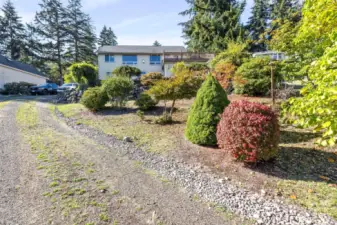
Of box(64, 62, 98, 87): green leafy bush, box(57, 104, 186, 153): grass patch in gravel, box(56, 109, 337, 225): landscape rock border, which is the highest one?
box(64, 62, 98, 87): green leafy bush

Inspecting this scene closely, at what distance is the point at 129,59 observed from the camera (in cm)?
2647

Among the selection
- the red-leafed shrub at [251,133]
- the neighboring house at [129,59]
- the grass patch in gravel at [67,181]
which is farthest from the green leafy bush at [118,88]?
the neighboring house at [129,59]

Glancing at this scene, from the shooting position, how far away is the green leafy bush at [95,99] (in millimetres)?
10336

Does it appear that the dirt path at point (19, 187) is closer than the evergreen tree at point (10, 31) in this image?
Yes

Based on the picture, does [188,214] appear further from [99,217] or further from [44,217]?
[44,217]

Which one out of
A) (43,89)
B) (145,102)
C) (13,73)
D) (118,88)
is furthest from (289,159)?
(13,73)

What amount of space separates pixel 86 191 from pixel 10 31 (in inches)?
1770

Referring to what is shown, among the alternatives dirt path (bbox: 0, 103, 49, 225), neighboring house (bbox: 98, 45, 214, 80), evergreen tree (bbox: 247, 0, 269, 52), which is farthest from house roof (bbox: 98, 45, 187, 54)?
dirt path (bbox: 0, 103, 49, 225)

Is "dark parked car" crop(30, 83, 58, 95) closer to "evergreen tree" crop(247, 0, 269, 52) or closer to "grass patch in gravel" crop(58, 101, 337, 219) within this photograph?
"grass patch in gravel" crop(58, 101, 337, 219)

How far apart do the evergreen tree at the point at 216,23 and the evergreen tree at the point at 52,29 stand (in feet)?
89.1

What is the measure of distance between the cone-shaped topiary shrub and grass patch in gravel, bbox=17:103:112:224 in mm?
2864

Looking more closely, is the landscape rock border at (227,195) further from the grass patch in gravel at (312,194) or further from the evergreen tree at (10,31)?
the evergreen tree at (10,31)

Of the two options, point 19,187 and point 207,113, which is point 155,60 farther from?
point 19,187

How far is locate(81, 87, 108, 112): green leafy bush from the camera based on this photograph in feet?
33.9
